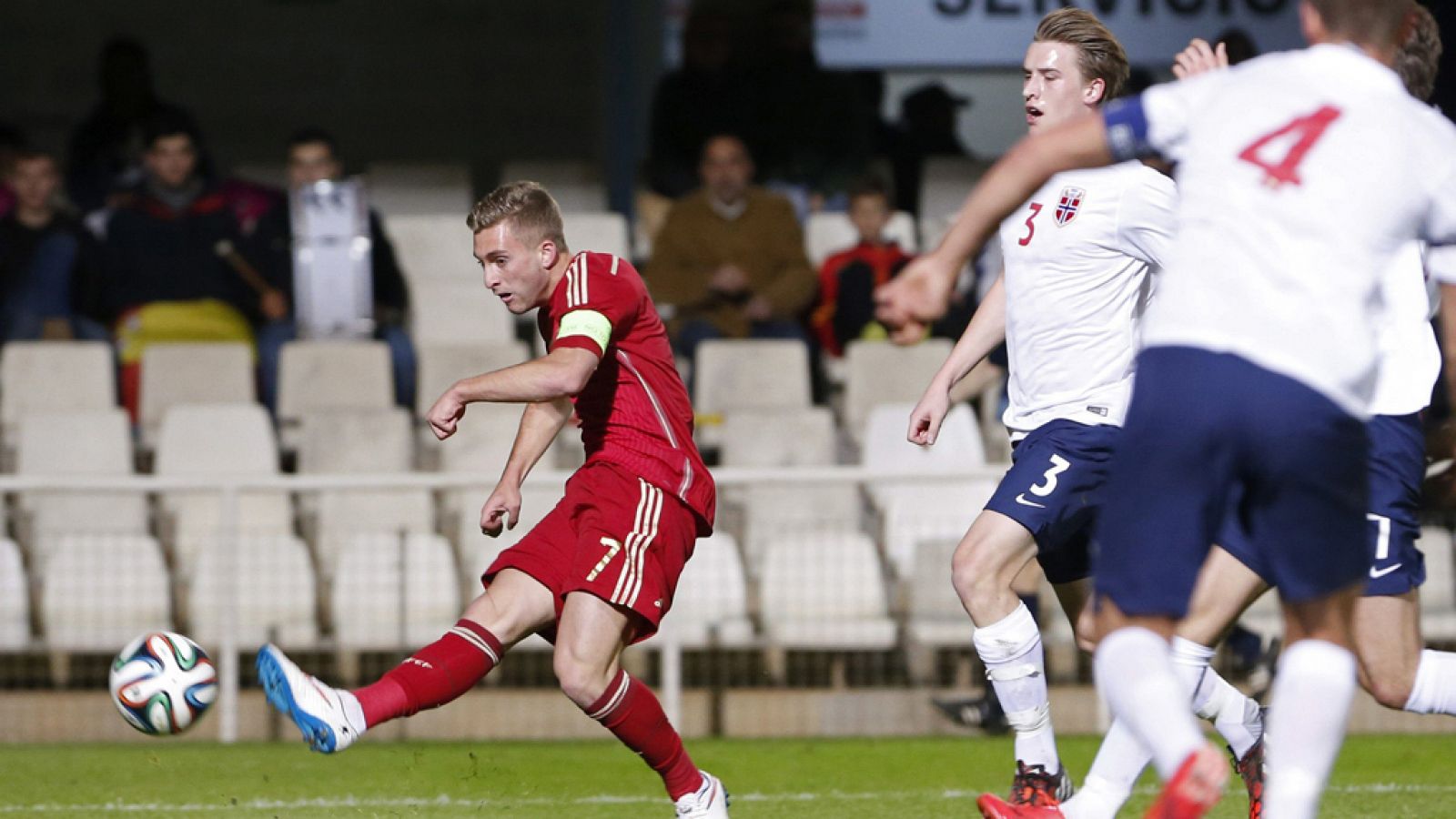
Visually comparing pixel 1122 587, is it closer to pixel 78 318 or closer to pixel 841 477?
pixel 841 477

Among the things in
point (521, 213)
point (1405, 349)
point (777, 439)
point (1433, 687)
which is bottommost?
point (1433, 687)

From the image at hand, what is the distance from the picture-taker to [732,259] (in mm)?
10516

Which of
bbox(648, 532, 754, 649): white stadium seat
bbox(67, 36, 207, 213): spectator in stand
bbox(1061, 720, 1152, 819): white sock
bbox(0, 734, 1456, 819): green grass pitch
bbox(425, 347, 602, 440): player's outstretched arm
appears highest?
bbox(67, 36, 207, 213): spectator in stand

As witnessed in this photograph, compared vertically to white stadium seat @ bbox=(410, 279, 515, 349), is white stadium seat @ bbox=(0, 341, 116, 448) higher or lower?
lower

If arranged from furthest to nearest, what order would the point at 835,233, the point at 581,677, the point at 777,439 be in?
1. the point at 835,233
2. the point at 777,439
3. the point at 581,677

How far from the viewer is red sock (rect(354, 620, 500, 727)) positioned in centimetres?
479

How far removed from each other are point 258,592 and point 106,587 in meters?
0.65

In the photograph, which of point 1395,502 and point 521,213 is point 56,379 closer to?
point 521,213

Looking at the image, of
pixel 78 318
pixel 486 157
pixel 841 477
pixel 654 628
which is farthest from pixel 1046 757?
pixel 486 157

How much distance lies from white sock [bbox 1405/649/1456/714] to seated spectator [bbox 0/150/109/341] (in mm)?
7542

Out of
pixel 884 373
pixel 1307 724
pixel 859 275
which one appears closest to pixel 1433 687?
pixel 1307 724

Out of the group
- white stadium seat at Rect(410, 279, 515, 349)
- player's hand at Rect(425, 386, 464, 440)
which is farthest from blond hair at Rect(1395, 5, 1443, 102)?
white stadium seat at Rect(410, 279, 515, 349)

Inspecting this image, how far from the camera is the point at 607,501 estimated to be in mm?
4992

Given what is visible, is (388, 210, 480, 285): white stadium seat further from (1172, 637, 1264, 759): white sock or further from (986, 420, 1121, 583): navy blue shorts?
(1172, 637, 1264, 759): white sock
